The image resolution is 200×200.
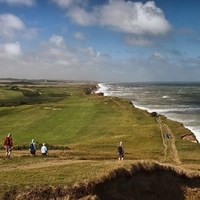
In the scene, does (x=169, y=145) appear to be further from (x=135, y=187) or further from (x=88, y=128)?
(x=135, y=187)

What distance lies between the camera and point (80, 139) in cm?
6494

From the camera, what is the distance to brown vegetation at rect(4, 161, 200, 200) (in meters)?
25.0

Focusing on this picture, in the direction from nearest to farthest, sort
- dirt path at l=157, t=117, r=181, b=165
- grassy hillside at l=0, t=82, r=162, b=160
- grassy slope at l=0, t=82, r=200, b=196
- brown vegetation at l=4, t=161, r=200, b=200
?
brown vegetation at l=4, t=161, r=200, b=200 → grassy slope at l=0, t=82, r=200, b=196 → dirt path at l=157, t=117, r=181, b=165 → grassy hillside at l=0, t=82, r=162, b=160

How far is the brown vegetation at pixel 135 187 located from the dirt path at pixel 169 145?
517 inches

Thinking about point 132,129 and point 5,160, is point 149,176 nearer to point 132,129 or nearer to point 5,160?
point 5,160

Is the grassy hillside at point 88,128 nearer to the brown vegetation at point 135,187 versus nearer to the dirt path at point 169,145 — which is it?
the dirt path at point 169,145

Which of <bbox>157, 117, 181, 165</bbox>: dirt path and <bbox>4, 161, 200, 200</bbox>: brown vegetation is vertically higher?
<bbox>4, 161, 200, 200</bbox>: brown vegetation

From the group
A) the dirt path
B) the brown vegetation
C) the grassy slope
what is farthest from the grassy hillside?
the brown vegetation

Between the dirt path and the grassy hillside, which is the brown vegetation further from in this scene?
the grassy hillside

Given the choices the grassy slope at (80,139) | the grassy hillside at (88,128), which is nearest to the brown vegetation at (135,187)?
the grassy slope at (80,139)

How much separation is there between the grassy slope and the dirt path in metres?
0.76

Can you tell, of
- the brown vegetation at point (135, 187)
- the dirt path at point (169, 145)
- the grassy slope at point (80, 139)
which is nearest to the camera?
the brown vegetation at point (135, 187)

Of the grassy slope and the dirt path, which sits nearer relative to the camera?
the grassy slope

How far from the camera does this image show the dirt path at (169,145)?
163 ft
